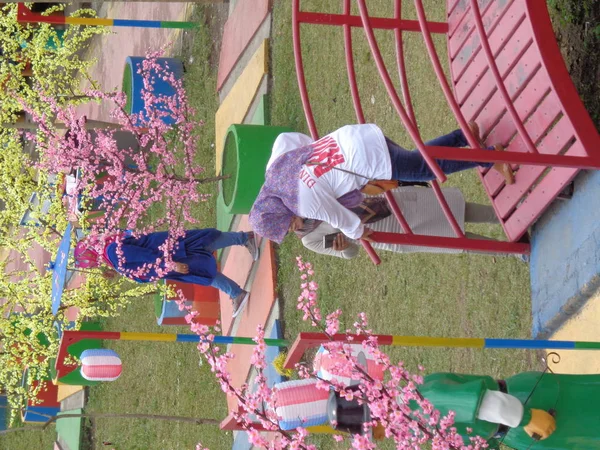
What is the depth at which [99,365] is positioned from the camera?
293 inches

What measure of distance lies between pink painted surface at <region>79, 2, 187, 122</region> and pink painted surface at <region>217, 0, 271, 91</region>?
6.04ft

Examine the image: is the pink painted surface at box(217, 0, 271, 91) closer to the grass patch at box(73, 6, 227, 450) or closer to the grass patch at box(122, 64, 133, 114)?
the grass patch at box(73, 6, 227, 450)

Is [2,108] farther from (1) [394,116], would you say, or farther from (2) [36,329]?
(1) [394,116]

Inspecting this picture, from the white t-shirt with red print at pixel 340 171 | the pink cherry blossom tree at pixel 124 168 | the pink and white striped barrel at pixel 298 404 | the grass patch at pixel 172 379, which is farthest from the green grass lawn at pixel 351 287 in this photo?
the white t-shirt with red print at pixel 340 171

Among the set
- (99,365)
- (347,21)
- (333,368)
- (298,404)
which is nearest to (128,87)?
(99,365)

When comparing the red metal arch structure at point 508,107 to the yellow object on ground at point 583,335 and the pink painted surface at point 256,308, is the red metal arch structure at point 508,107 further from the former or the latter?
the pink painted surface at point 256,308

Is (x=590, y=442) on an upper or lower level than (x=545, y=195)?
lower

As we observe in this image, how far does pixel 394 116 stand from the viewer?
6.99 meters

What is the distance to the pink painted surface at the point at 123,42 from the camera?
1189 centimetres

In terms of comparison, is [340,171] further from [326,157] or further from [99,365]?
[99,365]

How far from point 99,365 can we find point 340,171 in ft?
13.6

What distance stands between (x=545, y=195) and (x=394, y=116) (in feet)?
8.84

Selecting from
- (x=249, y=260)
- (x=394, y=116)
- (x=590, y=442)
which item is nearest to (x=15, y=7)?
(x=249, y=260)

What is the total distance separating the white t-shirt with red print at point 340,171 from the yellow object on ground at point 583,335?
1441 mm
